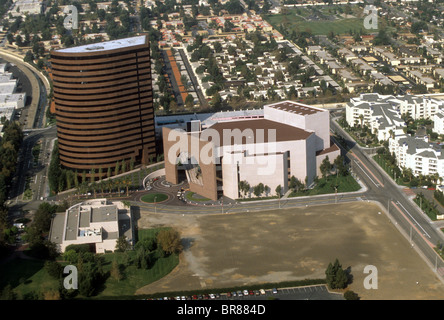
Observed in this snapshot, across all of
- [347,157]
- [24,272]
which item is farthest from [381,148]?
[24,272]

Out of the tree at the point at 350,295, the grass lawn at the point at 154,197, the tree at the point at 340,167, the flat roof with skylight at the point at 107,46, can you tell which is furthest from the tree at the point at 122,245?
the tree at the point at 340,167

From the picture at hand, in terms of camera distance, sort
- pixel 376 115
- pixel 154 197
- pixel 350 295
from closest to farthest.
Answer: pixel 350 295 → pixel 154 197 → pixel 376 115

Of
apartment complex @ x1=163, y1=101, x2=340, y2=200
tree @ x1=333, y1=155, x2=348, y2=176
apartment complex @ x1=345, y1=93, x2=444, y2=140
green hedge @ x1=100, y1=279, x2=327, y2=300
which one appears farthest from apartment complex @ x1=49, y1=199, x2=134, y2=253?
apartment complex @ x1=345, y1=93, x2=444, y2=140

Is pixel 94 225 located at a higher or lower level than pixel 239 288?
higher

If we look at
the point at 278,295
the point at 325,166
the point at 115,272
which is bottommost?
the point at 278,295

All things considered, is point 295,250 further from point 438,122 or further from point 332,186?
point 438,122

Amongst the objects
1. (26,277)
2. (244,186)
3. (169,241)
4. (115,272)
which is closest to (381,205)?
(244,186)
